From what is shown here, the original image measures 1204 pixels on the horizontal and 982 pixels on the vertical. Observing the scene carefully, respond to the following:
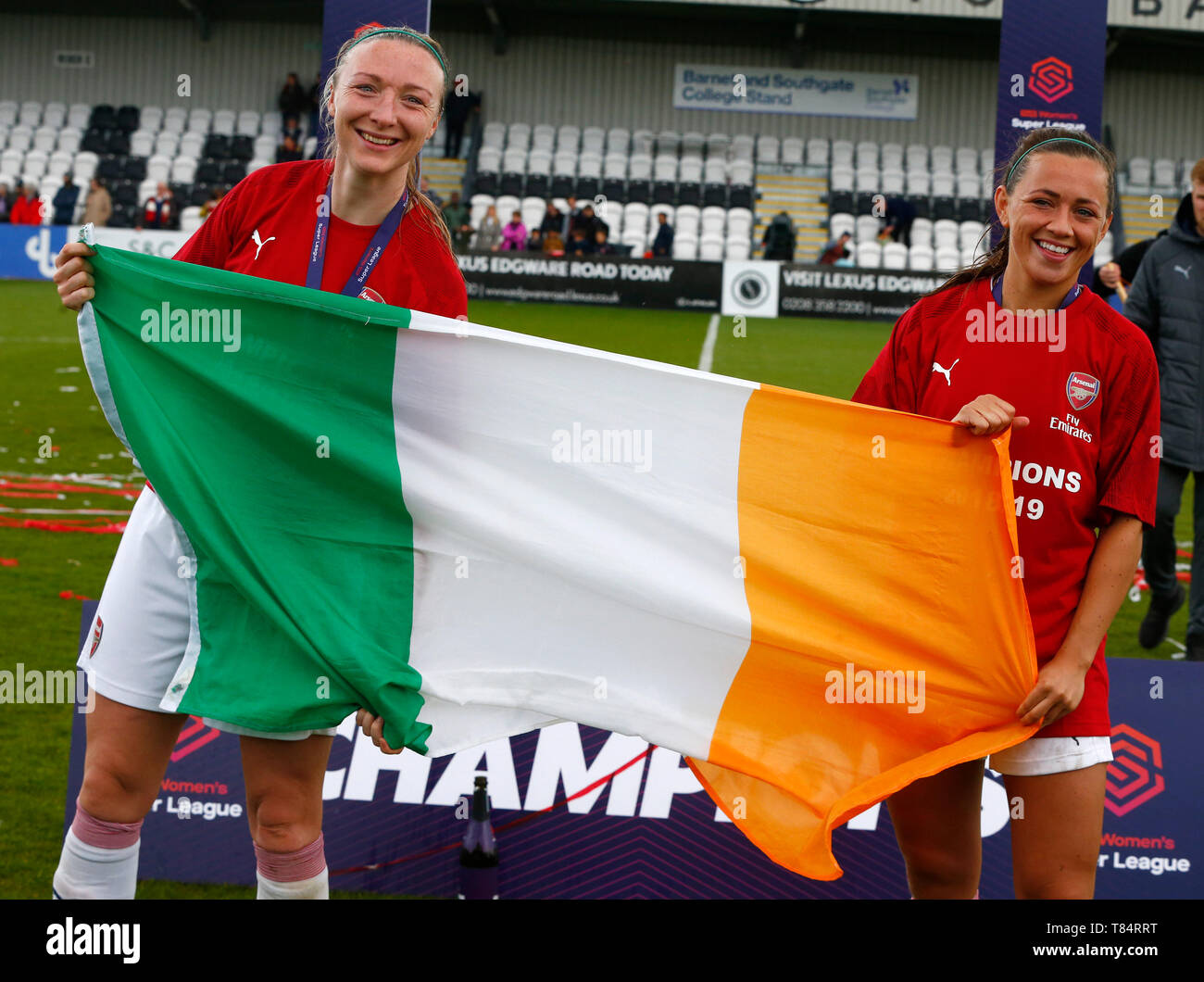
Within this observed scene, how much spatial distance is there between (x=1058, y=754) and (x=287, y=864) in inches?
63.6

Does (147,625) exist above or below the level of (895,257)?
below

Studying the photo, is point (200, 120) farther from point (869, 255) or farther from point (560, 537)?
point (560, 537)

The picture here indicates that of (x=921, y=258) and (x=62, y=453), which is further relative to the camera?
(x=921, y=258)

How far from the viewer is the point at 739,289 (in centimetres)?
2044

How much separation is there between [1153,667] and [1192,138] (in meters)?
29.6

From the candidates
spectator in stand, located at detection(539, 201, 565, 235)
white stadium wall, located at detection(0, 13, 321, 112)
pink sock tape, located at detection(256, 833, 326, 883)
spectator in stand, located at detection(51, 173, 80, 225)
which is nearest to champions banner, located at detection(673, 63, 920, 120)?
spectator in stand, located at detection(539, 201, 565, 235)

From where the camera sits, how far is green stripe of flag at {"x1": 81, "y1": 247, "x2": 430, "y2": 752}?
269 cm

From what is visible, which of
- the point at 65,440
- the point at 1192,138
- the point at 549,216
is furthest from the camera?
the point at 1192,138

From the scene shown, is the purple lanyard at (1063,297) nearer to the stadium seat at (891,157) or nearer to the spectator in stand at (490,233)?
the spectator in stand at (490,233)

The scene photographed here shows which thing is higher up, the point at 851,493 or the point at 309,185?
the point at 309,185

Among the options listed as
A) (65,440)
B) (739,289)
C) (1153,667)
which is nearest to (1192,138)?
(739,289)

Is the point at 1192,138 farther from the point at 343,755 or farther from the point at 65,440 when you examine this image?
the point at 343,755

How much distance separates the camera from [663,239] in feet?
74.8

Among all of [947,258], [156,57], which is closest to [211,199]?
[156,57]
